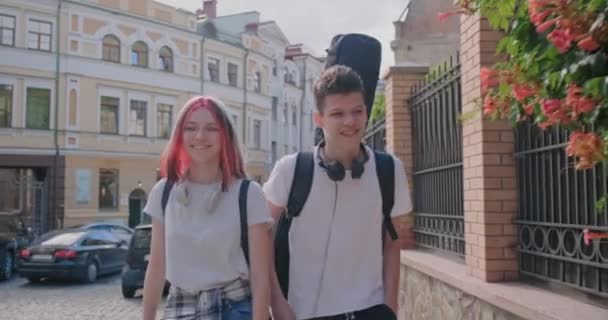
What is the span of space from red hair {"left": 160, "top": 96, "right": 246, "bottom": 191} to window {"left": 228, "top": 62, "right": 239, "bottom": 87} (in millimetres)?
34425

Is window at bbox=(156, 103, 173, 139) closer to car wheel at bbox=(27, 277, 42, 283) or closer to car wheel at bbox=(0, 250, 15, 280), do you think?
car wheel at bbox=(0, 250, 15, 280)

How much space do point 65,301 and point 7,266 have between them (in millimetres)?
3965

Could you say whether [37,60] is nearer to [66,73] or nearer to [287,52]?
[66,73]

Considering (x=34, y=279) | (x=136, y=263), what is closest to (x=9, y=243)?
(x=34, y=279)

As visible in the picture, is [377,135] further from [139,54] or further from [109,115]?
[139,54]

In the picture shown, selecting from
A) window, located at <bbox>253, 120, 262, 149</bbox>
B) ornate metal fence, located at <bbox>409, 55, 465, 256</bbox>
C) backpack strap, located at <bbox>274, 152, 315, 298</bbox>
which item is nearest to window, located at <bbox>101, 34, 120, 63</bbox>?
window, located at <bbox>253, 120, 262, 149</bbox>

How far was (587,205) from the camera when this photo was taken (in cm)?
342

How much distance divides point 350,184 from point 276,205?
1.13 ft

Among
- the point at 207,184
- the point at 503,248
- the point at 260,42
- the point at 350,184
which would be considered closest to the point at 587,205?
the point at 503,248

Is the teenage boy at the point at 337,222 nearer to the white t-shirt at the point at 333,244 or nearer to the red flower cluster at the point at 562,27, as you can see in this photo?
the white t-shirt at the point at 333,244

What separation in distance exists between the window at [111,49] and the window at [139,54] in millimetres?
877

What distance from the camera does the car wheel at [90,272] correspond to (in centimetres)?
1528

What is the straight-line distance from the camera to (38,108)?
27.4 m

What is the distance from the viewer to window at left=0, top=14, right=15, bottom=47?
86.6ft
